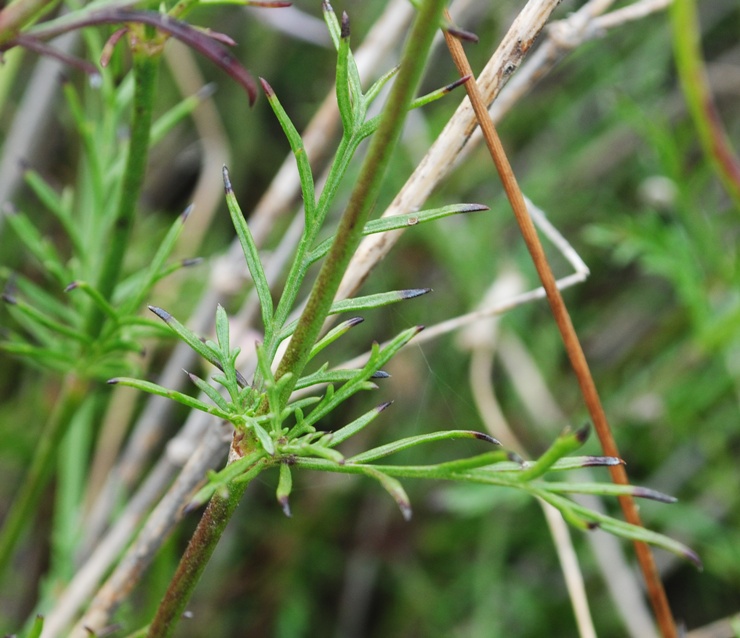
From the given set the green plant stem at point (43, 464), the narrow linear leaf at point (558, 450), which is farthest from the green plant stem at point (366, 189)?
the green plant stem at point (43, 464)

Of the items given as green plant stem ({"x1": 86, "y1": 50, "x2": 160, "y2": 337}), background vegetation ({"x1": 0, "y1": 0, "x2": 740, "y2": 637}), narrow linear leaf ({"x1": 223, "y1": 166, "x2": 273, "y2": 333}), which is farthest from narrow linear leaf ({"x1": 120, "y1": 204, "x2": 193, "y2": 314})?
background vegetation ({"x1": 0, "y1": 0, "x2": 740, "y2": 637})

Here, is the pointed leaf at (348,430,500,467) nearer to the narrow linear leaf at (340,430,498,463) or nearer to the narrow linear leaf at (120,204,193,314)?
the narrow linear leaf at (340,430,498,463)

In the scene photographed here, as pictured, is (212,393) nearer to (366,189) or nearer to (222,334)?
(222,334)

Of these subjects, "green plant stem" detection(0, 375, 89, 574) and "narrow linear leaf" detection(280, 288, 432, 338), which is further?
"green plant stem" detection(0, 375, 89, 574)

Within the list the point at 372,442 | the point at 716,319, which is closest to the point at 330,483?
the point at 372,442

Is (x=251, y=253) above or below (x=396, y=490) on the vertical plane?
above

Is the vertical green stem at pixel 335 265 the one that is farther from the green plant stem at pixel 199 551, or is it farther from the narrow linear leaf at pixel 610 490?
the narrow linear leaf at pixel 610 490

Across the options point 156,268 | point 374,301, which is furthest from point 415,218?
point 156,268
